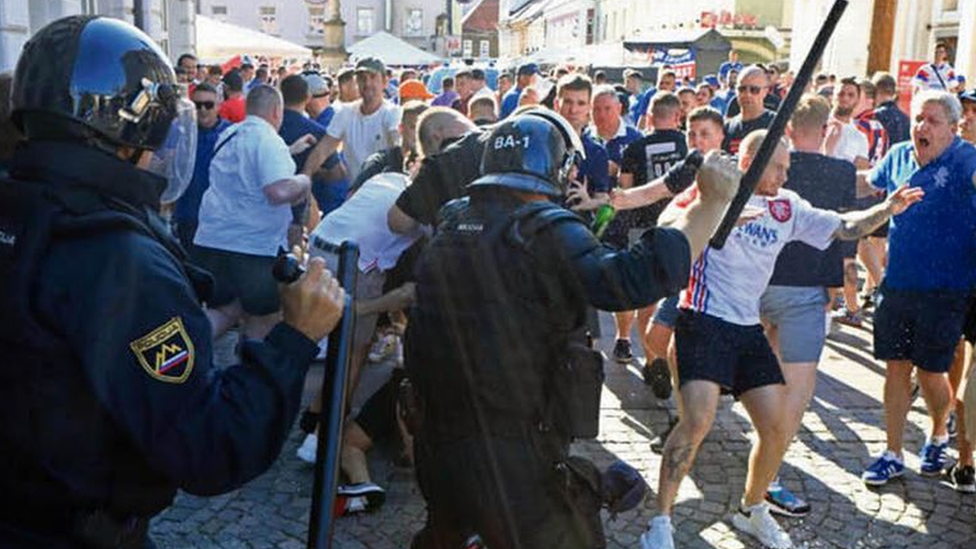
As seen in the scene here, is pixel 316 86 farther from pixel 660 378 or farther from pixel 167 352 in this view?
pixel 167 352

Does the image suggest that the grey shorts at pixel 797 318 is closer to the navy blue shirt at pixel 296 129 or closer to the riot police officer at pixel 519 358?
the riot police officer at pixel 519 358

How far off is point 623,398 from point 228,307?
257cm

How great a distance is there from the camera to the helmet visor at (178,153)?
2143 millimetres

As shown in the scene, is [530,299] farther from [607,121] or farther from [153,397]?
[607,121]

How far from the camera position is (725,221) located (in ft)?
9.87

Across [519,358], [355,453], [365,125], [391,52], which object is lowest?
[355,453]

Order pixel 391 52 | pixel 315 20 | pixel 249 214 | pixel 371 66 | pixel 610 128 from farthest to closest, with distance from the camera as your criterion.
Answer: pixel 315 20 < pixel 391 52 < pixel 371 66 < pixel 610 128 < pixel 249 214

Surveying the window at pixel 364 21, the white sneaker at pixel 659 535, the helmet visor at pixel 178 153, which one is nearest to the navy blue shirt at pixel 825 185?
the white sneaker at pixel 659 535

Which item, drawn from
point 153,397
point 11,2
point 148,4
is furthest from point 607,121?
point 148,4

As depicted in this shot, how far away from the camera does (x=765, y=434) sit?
423 cm

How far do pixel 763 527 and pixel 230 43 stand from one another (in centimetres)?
1926

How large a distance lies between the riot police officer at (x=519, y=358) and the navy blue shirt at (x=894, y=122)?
748 centimetres

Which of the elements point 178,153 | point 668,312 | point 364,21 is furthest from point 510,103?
point 364,21

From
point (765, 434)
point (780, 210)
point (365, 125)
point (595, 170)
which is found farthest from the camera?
point (365, 125)
